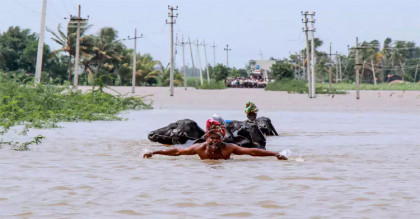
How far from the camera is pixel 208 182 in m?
8.91

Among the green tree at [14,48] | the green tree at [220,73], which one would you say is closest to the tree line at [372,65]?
the green tree at [220,73]

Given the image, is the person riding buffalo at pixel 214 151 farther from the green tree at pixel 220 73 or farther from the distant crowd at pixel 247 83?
the green tree at pixel 220 73

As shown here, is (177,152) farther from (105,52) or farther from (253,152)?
(105,52)

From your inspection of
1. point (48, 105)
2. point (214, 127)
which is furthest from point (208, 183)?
point (48, 105)

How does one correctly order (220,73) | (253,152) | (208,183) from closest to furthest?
(208,183)
(253,152)
(220,73)

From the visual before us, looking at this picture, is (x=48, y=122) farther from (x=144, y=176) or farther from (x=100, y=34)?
(x=100, y=34)

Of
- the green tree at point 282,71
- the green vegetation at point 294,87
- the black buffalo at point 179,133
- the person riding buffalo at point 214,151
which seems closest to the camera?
the person riding buffalo at point 214,151

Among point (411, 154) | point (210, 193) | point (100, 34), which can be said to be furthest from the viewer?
point (100, 34)

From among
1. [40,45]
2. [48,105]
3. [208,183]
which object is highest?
[40,45]

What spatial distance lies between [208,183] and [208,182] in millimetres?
94

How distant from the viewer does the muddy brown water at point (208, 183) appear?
688 cm

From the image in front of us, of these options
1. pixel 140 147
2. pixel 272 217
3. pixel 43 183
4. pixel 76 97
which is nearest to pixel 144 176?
pixel 43 183

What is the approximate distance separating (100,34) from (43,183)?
83.5 meters

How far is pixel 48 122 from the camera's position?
67.1 feet
